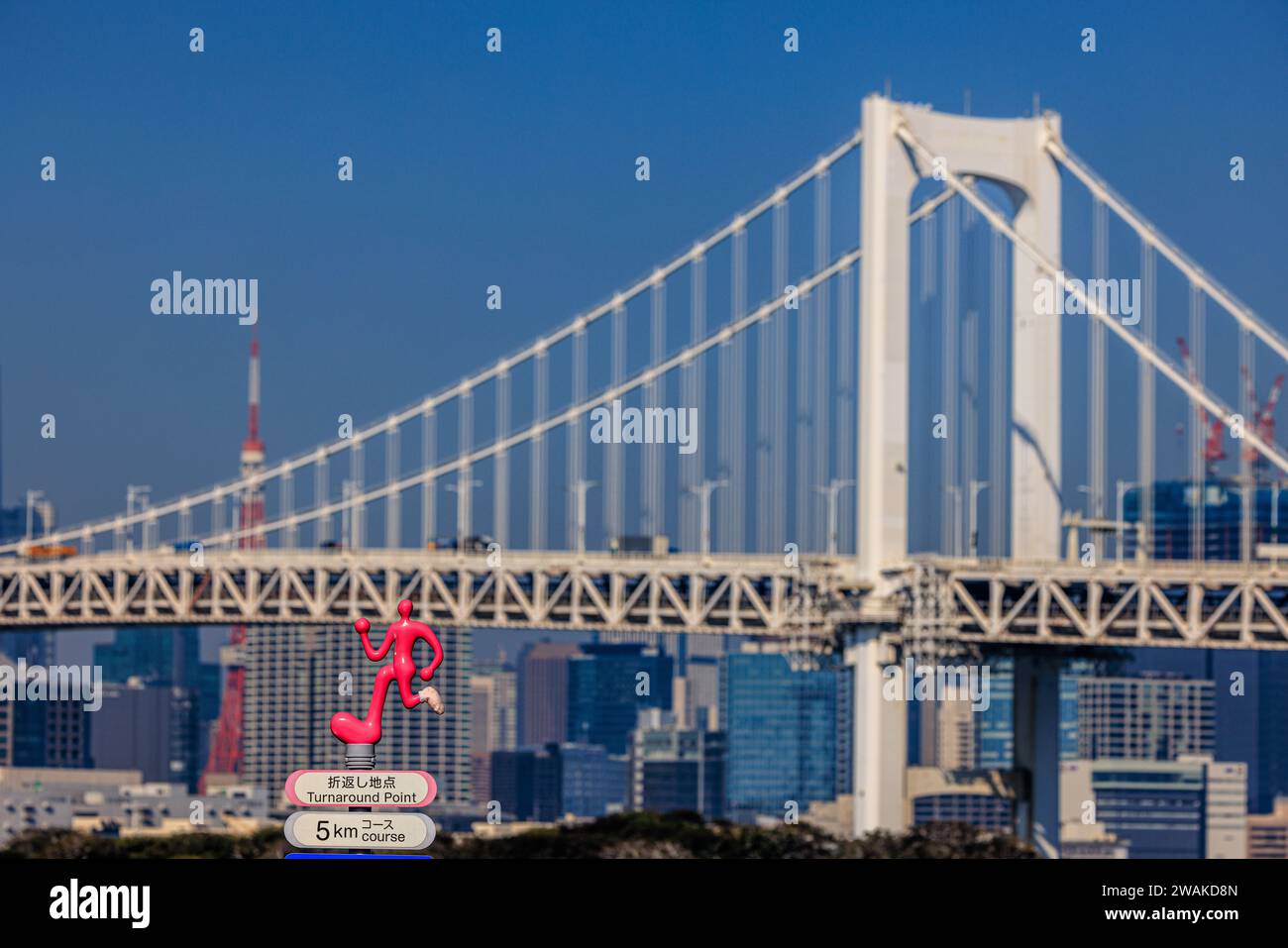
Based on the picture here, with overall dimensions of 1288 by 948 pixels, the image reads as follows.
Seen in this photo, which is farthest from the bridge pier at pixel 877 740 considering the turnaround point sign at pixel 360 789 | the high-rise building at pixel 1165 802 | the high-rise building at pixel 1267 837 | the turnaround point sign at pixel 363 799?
the high-rise building at pixel 1267 837

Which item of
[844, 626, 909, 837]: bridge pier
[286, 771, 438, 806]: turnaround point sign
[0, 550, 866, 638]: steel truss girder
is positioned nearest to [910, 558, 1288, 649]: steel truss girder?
[844, 626, 909, 837]: bridge pier

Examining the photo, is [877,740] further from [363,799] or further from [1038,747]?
[363,799]

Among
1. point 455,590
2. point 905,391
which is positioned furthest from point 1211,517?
point 905,391

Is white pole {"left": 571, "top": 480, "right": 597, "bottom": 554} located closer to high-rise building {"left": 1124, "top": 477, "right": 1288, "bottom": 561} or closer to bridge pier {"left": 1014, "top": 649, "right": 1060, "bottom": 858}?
bridge pier {"left": 1014, "top": 649, "right": 1060, "bottom": 858}

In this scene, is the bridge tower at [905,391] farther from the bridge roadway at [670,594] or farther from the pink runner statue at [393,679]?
the pink runner statue at [393,679]

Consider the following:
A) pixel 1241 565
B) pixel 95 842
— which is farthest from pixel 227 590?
pixel 1241 565

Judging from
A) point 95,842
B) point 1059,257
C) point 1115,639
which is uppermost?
point 1059,257
